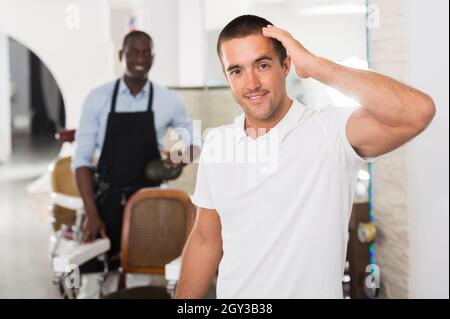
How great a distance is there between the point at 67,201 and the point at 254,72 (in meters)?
0.93

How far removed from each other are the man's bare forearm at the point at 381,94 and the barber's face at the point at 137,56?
0.72 meters

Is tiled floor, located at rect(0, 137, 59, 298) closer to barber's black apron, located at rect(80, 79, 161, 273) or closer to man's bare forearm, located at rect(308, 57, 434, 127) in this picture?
barber's black apron, located at rect(80, 79, 161, 273)

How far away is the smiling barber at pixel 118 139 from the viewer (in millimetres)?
1262

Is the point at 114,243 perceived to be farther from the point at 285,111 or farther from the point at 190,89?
the point at 285,111

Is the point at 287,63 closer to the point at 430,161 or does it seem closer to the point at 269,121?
the point at 269,121

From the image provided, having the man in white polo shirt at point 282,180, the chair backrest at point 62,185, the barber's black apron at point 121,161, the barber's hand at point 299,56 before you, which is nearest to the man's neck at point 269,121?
the man in white polo shirt at point 282,180

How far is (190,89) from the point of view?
4.95ft

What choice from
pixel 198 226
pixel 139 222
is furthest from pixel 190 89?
pixel 198 226

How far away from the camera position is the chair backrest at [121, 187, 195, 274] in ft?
4.13

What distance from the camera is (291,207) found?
0.64m

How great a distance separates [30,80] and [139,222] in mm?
834

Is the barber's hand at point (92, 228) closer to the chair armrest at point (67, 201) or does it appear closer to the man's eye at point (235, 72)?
the chair armrest at point (67, 201)

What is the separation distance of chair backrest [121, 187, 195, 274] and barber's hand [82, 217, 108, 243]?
0.18 feet

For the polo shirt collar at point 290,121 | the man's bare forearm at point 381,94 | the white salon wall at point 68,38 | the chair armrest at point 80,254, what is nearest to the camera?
the man's bare forearm at point 381,94
